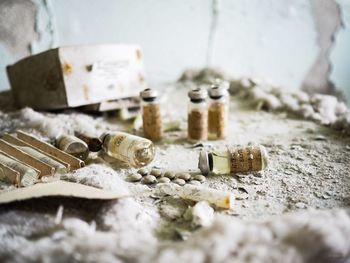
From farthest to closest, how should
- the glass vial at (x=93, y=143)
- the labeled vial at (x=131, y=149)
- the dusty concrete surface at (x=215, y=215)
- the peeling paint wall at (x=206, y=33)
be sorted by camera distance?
the peeling paint wall at (x=206, y=33) < the glass vial at (x=93, y=143) < the labeled vial at (x=131, y=149) < the dusty concrete surface at (x=215, y=215)

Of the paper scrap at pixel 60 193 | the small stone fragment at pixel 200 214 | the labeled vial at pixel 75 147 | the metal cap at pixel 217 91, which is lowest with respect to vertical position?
the small stone fragment at pixel 200 214

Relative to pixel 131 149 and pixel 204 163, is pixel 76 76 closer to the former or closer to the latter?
pixel 131 149

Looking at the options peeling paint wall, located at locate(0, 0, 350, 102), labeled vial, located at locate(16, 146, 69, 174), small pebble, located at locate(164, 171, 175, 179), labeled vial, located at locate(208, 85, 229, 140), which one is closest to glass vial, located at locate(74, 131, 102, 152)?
labeled vial, located at locate(16, 146, 69, 174)

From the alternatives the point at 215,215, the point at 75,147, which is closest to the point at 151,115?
the point at 75,147

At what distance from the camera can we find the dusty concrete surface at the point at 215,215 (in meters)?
0.65

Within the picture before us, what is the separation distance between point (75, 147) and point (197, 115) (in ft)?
1.36

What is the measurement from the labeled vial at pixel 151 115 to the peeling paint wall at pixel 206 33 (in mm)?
801

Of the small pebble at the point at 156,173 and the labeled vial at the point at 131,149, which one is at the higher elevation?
the labeled vial at the point at 131,149

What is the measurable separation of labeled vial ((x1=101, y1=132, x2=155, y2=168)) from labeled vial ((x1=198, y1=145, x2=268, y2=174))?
0.17m

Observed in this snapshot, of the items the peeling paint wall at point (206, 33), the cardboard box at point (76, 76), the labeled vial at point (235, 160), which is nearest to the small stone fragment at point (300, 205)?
the labeled vial at point (235, 160)

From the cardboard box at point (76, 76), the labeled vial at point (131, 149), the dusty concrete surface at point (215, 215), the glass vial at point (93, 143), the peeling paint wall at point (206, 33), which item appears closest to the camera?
the dusty concrete surface at point (215, 215)

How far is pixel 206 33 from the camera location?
2.26 m

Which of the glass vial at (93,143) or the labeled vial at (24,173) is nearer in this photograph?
the labeled vial at (24,173)

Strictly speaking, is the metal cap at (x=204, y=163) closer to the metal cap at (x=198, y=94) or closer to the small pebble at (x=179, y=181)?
the small pebble at (x=179, y=181)
